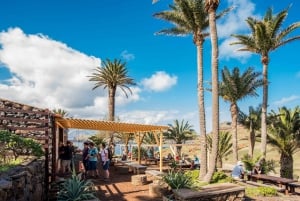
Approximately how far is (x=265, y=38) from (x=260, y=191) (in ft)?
47.6

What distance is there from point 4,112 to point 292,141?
62.8 ft

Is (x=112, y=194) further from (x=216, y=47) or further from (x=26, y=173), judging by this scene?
(x=216, y=47)

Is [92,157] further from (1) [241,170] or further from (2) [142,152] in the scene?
(2) [142,152]

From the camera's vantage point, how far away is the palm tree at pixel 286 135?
22672mm

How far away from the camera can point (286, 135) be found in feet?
75.3

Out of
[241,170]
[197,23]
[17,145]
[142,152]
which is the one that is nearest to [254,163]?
[241,170]

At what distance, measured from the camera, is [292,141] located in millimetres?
22797

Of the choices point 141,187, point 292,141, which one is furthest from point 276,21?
point 141,187

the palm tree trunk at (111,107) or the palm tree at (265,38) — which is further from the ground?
the palm tree at (265,38)

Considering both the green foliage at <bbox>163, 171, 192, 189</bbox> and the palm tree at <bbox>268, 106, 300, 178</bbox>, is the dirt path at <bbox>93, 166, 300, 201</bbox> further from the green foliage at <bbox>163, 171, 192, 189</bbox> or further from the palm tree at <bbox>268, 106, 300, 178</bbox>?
the palm tree at <bbox>268, 106, 300, 178</bbox>

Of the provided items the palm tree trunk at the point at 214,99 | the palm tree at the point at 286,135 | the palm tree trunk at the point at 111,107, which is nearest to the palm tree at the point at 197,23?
the palm tree trunk at the point at 214,99

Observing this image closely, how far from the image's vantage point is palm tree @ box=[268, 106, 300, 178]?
22.7m

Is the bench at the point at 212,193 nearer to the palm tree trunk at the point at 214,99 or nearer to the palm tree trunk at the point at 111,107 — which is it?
the palm tree trunk at the point at 214,99

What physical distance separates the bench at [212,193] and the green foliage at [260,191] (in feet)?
6.86
